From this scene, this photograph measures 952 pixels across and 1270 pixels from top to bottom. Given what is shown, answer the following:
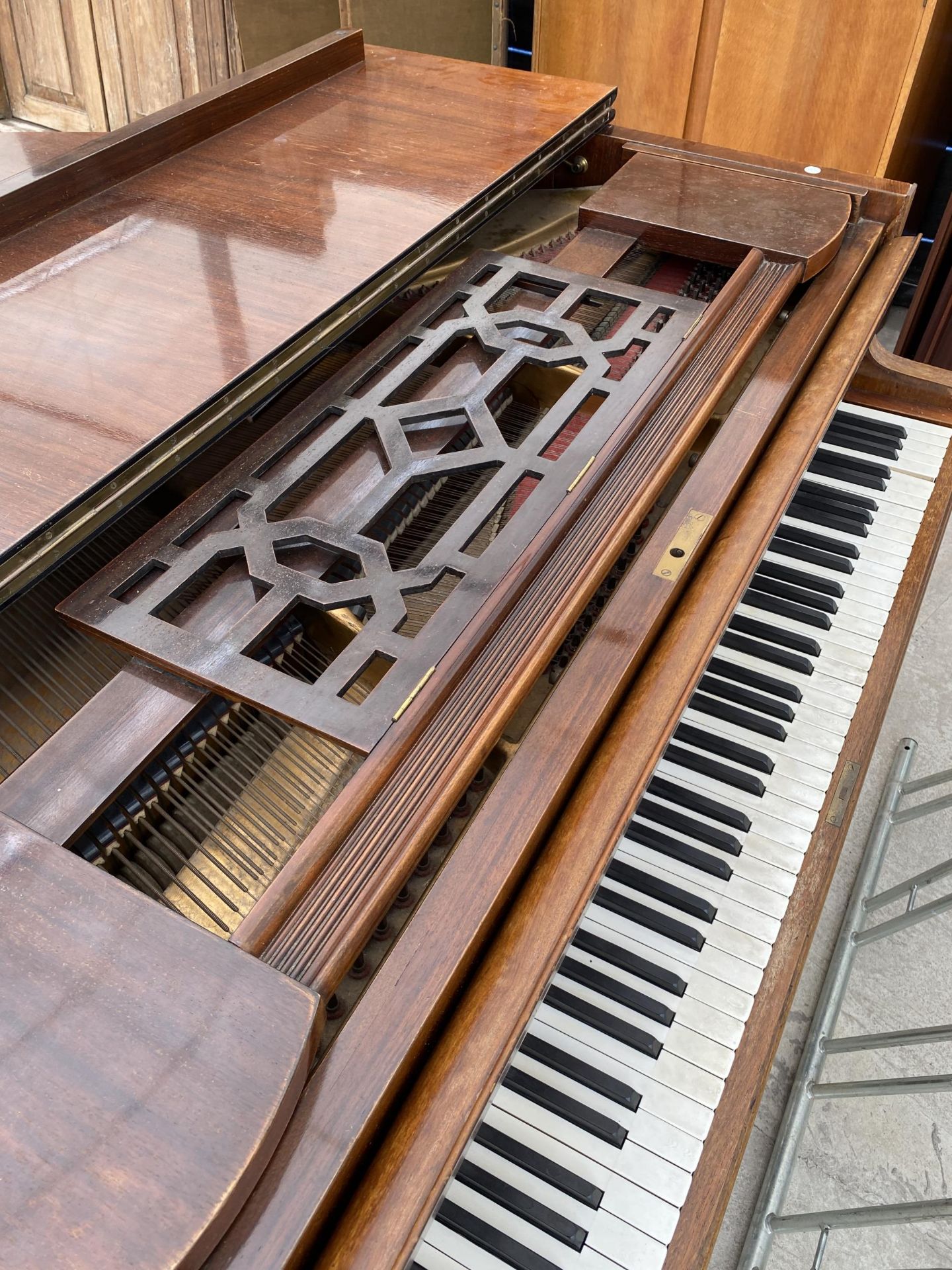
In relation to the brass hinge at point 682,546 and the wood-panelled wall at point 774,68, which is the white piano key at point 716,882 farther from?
the wood-panelled wall at point 774,68

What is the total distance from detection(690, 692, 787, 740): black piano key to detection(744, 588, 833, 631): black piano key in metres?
0.30

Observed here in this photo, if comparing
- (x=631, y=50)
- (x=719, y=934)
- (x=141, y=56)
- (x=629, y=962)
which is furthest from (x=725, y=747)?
(x=141, y=56)

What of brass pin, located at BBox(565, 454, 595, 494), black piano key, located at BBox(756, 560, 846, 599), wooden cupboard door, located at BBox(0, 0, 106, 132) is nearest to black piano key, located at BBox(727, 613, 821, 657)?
black piano key, located at BBox(756, 560, 846, 599)

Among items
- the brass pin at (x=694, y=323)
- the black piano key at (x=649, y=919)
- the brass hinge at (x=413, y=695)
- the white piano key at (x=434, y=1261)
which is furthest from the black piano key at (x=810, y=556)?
the white piano key at (x=434, y=1261)

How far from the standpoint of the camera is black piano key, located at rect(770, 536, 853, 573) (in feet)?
7.54

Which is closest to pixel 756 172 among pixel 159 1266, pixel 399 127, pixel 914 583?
pixel 399 127

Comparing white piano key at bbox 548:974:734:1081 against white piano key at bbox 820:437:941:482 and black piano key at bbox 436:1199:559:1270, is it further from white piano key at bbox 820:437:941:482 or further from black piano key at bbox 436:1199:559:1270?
white piano key at bbox 820:437:941:482

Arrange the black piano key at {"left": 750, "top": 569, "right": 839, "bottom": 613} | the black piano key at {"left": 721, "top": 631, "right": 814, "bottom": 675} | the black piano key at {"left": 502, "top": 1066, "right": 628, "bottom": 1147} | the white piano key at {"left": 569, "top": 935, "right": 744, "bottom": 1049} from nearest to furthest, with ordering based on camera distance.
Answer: the black piano key at {"left": 502, "top": 1066, "right": 628, "bottom": 1147}, the white piano key at {"left": 569, "top": 935, "right": 744, "bottom": 1049}, the black piano key at {"left": 721, "top": 631, "right": 814, "bottom": 675}, the black piano key at {"left": 750, "top": 569, "right": 839, "bottom": 613}

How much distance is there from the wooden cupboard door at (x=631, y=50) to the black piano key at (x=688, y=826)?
4.05 metres

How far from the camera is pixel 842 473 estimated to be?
99.1 inches

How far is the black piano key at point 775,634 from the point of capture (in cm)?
213

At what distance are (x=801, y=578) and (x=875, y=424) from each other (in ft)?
2.09

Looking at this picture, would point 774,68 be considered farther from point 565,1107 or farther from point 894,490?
point 565,1107

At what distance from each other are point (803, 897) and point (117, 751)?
125 centimetres
